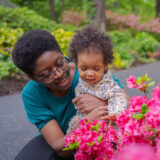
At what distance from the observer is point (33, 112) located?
178 cm

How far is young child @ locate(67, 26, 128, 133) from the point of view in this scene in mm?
1635

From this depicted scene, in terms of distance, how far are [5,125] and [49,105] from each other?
195 cm

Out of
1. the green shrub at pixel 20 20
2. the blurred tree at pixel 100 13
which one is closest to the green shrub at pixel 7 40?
the green shrub at pixel 20 20

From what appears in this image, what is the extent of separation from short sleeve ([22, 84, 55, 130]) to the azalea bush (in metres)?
0.75

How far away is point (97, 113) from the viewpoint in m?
1.49

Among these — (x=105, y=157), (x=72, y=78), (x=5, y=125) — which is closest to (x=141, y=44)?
(x=5, y=125)

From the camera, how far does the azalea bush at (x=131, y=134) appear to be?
1.79 ft

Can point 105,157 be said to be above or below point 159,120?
below

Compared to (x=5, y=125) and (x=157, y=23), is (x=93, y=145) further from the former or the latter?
(x=157, y=23)

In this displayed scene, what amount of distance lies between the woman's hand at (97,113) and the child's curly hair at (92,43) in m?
0.39

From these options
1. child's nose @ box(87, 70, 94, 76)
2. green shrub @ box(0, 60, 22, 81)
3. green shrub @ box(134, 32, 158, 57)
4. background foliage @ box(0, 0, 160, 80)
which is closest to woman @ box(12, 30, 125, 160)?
child's nose @ box(87, 70, 94, 76)

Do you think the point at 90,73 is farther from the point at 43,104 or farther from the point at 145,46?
the point at 145,46

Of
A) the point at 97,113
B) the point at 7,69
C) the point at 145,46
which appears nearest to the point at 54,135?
the point at 97,113

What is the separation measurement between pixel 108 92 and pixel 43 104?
567 millimetres
